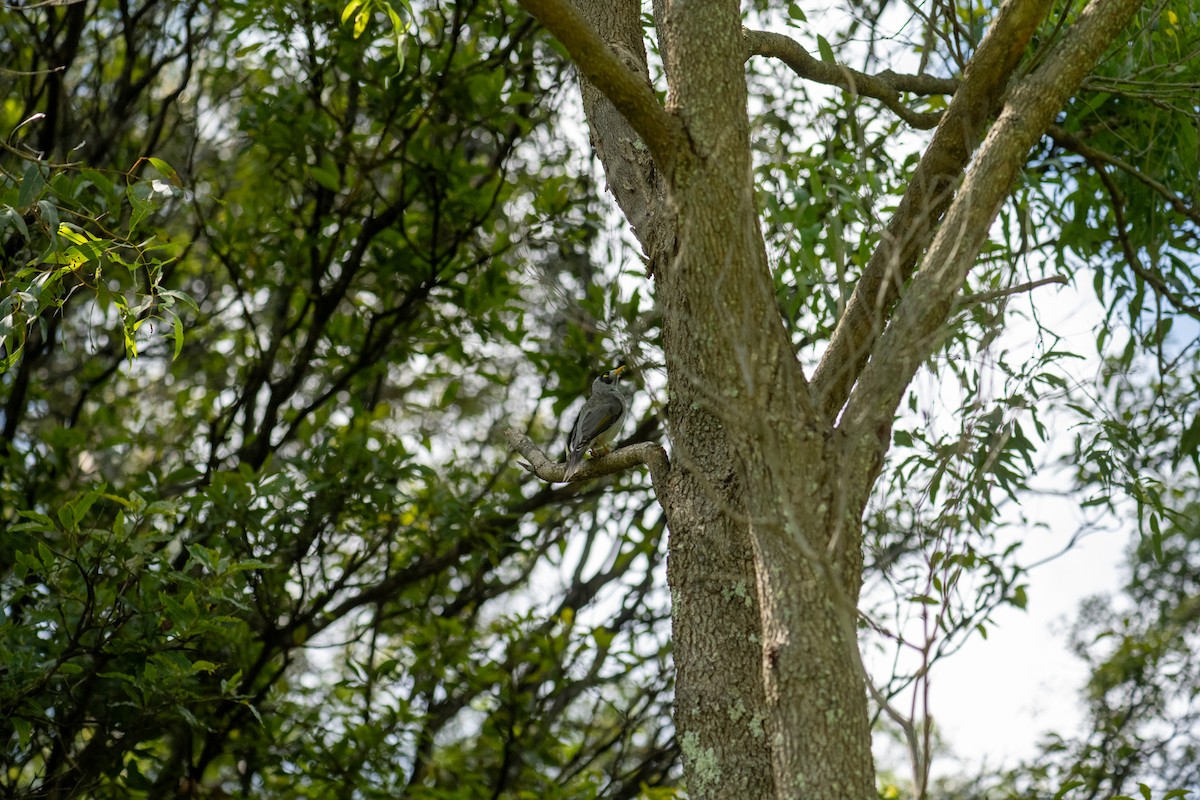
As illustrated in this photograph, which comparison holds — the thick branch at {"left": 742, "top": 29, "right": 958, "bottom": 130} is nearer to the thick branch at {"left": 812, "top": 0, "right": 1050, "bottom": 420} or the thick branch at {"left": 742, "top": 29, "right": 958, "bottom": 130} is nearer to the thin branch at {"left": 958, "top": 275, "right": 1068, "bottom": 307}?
the thick branch at {"left": 812, "top": 0, "right": 1050, "bottom": 420}

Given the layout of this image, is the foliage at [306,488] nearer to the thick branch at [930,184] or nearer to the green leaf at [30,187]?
the green leaf at [30,187]

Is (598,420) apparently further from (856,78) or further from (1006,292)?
(1006,292)

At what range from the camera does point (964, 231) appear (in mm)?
1962

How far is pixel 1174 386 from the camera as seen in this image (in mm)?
5371

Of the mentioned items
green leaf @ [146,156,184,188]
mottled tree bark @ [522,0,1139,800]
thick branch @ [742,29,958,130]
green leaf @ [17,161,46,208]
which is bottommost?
mottled tree bark @ [522,0,1139,800]

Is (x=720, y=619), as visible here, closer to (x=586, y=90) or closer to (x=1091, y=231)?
(x=586, y=90)

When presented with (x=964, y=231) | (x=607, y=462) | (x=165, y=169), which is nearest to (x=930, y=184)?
(x=964, y=231)

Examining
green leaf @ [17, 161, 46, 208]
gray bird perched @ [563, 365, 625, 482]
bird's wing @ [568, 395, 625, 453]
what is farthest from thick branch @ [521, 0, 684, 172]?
bird's wing @ [568, 395, 625, 453]

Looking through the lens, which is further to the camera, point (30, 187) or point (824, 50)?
point (824, 50)

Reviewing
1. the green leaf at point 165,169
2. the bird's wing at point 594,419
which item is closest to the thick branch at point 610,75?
the green leaf at point 165,169

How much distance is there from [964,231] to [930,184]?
412 mm

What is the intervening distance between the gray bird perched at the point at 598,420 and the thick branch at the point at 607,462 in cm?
92

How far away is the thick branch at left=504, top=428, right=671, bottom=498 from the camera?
7.70ft

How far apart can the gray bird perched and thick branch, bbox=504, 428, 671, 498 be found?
3.01 ft
